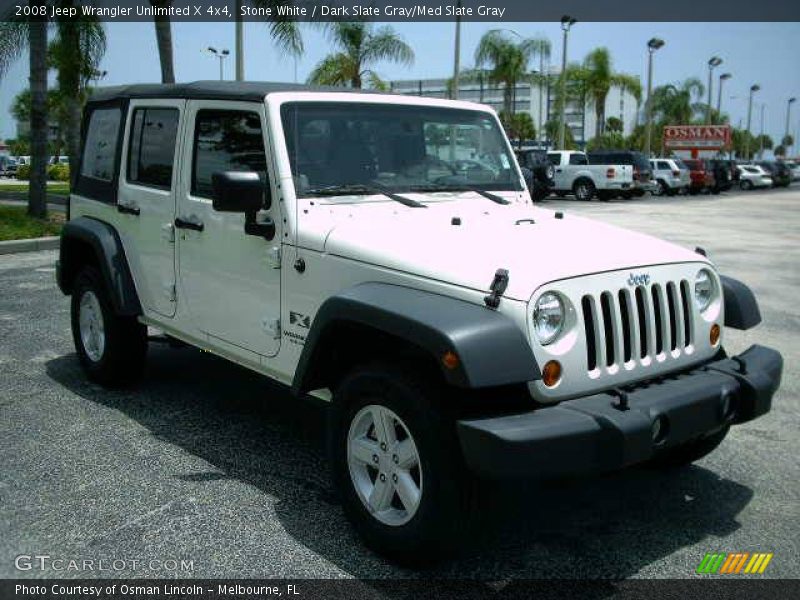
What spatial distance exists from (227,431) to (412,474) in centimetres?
200

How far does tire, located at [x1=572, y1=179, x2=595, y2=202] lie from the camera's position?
31.9m

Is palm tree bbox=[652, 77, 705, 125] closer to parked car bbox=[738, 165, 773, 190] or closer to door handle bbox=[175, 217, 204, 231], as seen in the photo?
parked car bbox=[738, 165, 773, 190]

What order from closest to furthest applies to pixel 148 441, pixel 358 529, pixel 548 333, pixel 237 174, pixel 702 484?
1. pixel 548 333
2. pixel 358 529
3. pixel 237 174
4. pixel 702 484
5. pixel 148 441

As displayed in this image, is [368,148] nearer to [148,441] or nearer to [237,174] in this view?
[237,174]

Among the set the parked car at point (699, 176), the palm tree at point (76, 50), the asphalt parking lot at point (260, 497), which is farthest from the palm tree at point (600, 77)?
the asphalt parking lot at point (260, 497)

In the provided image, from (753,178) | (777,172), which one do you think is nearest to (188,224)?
(753,178)

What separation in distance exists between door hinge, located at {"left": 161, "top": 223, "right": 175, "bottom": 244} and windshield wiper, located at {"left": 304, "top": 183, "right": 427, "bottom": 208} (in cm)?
122

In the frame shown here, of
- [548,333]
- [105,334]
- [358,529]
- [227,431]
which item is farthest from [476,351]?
[105,334]

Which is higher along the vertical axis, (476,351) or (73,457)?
(476,351)

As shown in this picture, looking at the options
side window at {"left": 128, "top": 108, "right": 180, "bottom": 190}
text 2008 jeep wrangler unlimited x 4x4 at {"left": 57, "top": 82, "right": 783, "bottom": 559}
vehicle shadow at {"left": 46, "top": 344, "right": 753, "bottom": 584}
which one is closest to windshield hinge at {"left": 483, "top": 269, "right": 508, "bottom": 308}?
text 2008 jeep wrangler unlimited x 4x4 at {"left": 57, "top": 82, "right": 783, "bottom": 559}

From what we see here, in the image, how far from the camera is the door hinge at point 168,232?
5.09 m

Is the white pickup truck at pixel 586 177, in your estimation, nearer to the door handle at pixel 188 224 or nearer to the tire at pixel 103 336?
the tire at pixel 103 336

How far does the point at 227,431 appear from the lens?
17.1 feet

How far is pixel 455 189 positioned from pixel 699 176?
1538 inches
